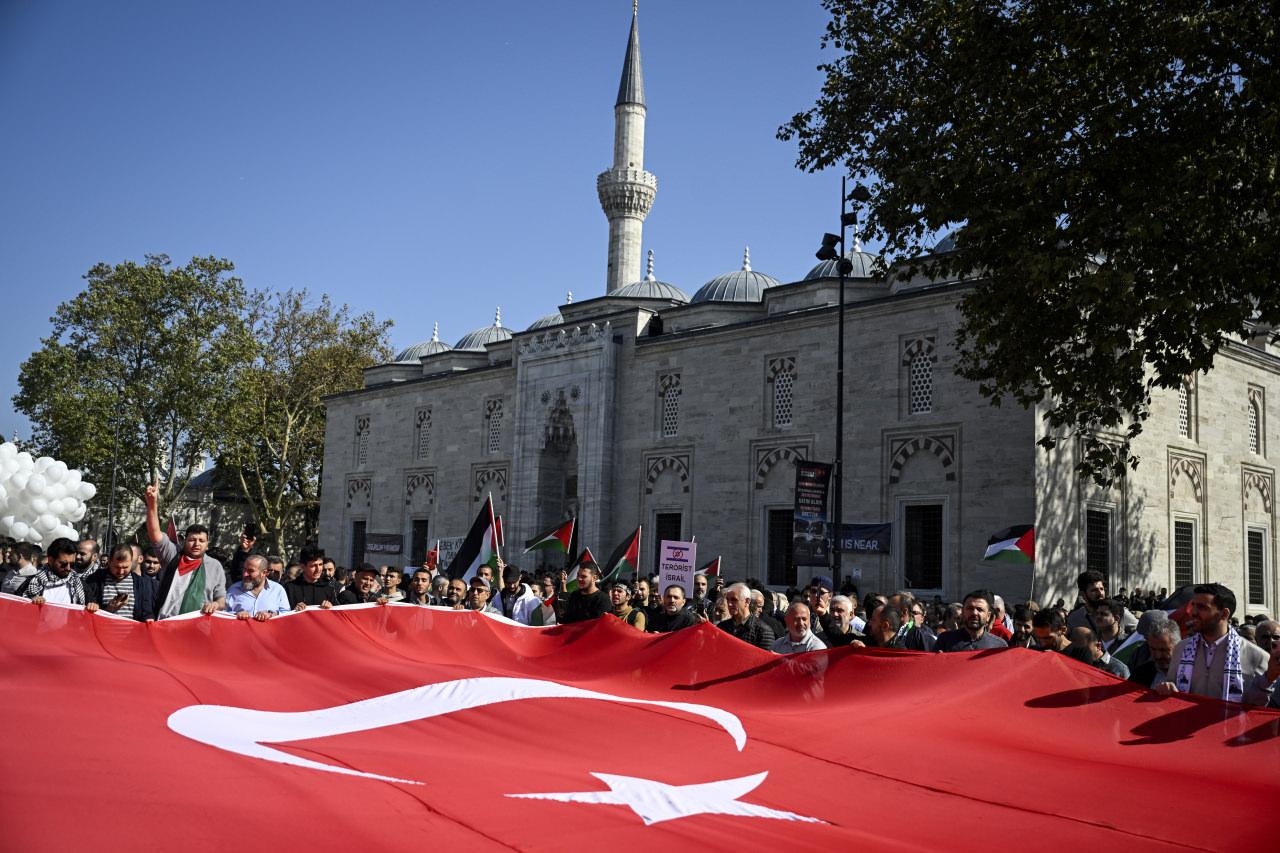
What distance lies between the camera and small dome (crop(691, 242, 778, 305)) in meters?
35.5

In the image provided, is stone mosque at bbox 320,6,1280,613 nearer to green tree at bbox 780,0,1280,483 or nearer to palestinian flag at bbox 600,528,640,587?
green tree at bbox 780,0,1280,483

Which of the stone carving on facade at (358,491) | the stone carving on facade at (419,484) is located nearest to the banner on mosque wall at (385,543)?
the stone carving on facade at (419,484)

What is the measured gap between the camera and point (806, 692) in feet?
22.7

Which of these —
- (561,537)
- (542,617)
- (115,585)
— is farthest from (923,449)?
(115,585)

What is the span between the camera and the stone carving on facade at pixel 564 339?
3438cm

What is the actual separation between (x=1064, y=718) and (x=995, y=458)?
19.4 m

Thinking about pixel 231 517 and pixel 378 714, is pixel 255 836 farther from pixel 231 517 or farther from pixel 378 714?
pixel 231 517

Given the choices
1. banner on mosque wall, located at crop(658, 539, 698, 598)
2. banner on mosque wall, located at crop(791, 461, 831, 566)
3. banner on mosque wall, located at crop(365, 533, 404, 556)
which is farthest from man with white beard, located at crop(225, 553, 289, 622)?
banner on mosque wall, located at crop(365, 533, 404, 556)

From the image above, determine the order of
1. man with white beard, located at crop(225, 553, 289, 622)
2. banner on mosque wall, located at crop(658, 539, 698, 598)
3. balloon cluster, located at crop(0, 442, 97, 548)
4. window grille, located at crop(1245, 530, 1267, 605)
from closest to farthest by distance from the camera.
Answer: man with white beard, located at crop(225, 553, 289, 622)
banner on mosque wall, located at crop(658, 539, 698, 598)
balloon cluster, located at crop(0, 442, 97, 548)
window grille, located at crop(1245, 530, 1267, 605)

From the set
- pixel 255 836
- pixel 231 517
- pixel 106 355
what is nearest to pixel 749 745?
pixel 255 836

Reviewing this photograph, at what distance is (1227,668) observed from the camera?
627 cm

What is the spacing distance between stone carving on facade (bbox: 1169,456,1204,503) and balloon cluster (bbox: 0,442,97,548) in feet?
82.8

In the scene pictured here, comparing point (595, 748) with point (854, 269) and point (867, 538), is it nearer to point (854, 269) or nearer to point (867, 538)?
point (867, 538)

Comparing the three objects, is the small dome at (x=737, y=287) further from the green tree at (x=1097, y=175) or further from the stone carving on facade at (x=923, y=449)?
the green tree at (x=1097, y=175)
